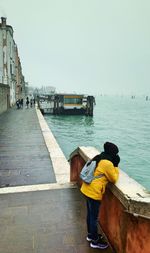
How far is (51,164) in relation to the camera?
24.0 ft

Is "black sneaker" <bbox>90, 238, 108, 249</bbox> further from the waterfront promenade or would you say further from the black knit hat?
the black knit hat

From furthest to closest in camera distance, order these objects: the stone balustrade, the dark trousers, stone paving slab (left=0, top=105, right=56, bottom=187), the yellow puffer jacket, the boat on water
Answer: the boat on water, stone paving slab (left=0, top=105, right=56, bottom=187), the dark trousers, the yellow puffer jacket, the stone balustrade

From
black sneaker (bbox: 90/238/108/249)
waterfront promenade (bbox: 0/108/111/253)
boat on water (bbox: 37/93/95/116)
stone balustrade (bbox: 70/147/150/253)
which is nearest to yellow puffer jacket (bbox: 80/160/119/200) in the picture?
stone balustrade (bbox: 70/147/150/253)

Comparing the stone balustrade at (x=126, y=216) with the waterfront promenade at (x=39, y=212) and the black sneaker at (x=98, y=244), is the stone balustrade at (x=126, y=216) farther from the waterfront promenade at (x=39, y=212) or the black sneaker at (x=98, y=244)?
the waterfront promenade at (x=39, y=212)

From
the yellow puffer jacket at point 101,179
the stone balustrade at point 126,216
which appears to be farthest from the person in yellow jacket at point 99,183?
the stone balustrade at point 126,216

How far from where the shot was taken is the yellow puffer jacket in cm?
307

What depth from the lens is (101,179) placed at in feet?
10.3

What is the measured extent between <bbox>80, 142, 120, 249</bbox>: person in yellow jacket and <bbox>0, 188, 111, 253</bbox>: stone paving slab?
15 cm

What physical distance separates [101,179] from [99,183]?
0.06 metres

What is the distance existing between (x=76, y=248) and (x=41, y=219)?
93cm

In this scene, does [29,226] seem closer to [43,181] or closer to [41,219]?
[41,219]

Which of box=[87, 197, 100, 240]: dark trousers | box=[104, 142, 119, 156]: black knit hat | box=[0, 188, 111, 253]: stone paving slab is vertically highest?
box=[104, 142, 119, 156]: black knit hat

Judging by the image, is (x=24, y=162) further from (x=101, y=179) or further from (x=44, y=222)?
(x=101, y=179)

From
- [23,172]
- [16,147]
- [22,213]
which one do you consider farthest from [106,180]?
[16,147]
